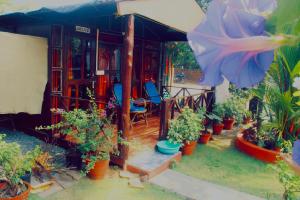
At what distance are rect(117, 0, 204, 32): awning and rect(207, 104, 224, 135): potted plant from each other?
2.78 m

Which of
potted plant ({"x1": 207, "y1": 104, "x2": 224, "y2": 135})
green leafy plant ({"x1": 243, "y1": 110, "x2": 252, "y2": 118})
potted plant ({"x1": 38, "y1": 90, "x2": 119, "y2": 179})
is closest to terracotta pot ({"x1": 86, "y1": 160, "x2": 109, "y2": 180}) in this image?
potted plant ({"x1": 38, "y1": 90, "x2": 119, "y2": 179})

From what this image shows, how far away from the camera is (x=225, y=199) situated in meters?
4.33

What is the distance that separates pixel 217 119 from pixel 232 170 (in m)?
2.42

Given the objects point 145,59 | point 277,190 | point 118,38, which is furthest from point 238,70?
point 145,59

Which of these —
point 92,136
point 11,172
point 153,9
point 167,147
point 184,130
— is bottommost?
point 167,147

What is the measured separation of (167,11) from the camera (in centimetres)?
546

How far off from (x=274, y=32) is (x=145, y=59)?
349 inches

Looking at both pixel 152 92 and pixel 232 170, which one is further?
pixel 152 92

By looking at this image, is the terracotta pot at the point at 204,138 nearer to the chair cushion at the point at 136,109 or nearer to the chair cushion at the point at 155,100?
the chair cushion at the point at 136,109

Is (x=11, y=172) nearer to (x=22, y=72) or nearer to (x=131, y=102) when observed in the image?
(x=22, y=72)

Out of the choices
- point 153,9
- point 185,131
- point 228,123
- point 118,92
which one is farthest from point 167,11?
point 228,123

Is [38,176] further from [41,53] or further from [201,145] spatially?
[201,145]

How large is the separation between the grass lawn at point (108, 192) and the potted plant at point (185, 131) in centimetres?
153

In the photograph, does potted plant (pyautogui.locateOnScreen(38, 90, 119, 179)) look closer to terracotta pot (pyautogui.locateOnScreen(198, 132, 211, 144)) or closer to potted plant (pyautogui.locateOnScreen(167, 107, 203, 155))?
potted plant (pyautogui.locateOnScreen(167, 107, 203, 155))
